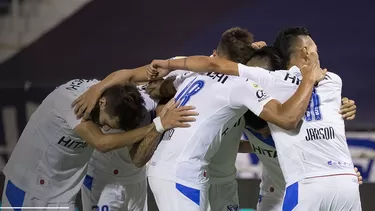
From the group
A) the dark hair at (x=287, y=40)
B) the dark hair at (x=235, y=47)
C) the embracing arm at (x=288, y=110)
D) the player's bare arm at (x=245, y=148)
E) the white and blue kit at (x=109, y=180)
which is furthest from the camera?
the player's bare arm at (x=245, y=148)

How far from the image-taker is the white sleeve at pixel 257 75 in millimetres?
3203

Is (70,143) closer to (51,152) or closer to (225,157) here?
(51,152)

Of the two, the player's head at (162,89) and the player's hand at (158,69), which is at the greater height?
the player's hand at (158,69)

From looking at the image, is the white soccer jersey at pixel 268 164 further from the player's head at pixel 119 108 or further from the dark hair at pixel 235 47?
the player's head at pixel 119 108

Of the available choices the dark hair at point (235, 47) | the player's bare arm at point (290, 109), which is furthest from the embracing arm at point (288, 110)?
the dark hair at point (235, 47)

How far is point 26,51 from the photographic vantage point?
6047mm

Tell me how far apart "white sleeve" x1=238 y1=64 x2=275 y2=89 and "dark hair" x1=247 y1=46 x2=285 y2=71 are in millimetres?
218

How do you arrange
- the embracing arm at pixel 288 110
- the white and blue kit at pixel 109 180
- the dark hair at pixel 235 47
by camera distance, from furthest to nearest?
the white and blue kit at pixel 109 180
the dark hair at pixel 235 47
the embracing arm at pixel 288 110

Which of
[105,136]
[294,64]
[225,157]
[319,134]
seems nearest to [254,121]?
[225,157]

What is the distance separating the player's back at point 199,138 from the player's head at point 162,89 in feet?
1.11

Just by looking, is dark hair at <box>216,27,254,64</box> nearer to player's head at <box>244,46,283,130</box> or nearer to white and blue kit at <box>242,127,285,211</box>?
player's head at <box>244,46,283,130</box>

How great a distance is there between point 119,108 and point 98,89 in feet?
0.54

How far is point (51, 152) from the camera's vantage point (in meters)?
3.48

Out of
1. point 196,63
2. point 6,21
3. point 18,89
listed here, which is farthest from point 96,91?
point 6,21
